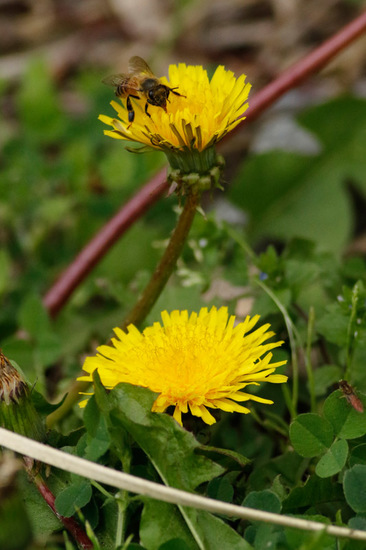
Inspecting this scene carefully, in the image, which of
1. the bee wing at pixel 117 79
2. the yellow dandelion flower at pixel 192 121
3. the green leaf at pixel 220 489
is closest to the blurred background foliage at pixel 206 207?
the green leaf at pixel 220 489

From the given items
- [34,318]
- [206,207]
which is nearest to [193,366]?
[34,318]

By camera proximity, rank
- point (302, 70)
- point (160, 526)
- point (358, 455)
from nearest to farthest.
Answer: point (160, 526), point (358, 455), point (302, 70)

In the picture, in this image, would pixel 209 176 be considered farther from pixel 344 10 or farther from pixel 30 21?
pixel 30 21

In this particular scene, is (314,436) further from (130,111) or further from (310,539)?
(130,111)

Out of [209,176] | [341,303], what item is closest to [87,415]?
[209,176]

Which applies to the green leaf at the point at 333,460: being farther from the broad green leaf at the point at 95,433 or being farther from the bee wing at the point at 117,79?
the bee wing at the point at 117,79

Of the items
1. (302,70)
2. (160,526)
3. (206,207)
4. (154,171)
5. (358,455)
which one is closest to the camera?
(160,526)
